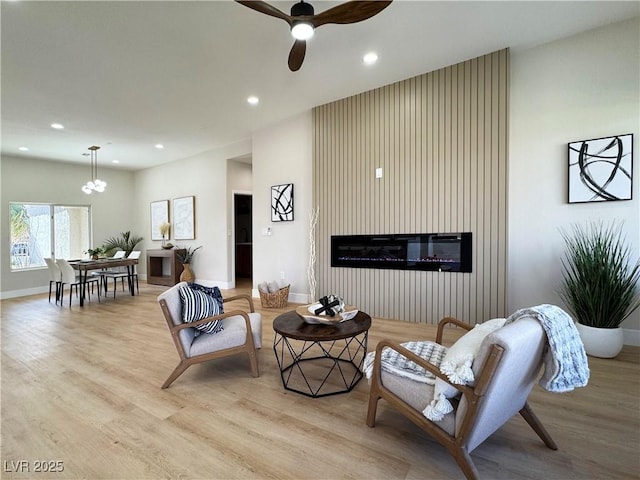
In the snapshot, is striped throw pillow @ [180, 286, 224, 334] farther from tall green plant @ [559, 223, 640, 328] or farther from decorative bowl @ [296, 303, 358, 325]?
tall green plant @ [559, 223, 640, 328]

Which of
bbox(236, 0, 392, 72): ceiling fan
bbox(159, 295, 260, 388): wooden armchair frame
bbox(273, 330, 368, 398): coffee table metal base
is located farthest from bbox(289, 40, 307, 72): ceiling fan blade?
bbox(273, 330, 368, 398): coffee table metal base

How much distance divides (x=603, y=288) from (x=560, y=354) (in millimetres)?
2110

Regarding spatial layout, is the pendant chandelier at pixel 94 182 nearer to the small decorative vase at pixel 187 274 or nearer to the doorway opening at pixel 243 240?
the small decorative vase at pixel 187 274

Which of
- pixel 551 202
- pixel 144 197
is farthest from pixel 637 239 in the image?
pixel 144 197

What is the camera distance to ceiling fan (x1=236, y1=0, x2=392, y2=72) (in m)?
2.07

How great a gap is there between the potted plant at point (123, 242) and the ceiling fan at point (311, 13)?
24.9 ft

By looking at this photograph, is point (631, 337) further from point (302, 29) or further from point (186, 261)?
point (186, 261)

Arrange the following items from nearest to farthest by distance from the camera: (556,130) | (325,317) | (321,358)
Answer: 1. (325,317)
2. (321,358)
3. (556,130)

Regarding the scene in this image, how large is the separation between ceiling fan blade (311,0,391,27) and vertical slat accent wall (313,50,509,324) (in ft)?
6.05

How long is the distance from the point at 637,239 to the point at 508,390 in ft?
9.21

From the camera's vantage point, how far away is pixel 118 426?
188 centimetres

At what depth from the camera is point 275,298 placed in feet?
15.5

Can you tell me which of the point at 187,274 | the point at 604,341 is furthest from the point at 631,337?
the point at 187,274

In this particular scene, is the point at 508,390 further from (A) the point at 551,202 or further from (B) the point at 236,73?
(B) the point at 236,73
